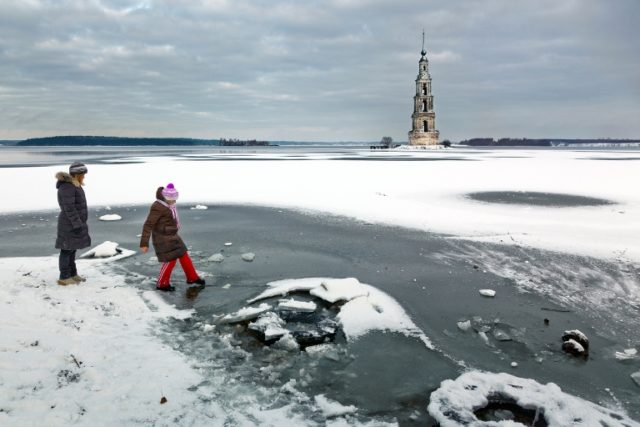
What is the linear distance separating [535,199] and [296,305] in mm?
13754

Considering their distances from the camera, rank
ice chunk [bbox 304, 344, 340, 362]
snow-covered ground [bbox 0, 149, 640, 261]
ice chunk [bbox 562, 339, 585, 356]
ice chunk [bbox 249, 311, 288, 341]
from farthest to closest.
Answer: snow-covered ground [bbox 0, 149, 640, 261] → ice chunk [bbox 249, 311, 288, 341] → ice chunk [bbox 562, 339, 585, 356] → ice chunk [bbox 304, 344, 340, 362]

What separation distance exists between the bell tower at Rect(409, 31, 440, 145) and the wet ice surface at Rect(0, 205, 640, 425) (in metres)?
93.9

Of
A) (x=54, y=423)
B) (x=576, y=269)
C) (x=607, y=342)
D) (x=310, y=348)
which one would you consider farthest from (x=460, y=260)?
(x=54, y=423)

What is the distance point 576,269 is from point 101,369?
7524 millimetres

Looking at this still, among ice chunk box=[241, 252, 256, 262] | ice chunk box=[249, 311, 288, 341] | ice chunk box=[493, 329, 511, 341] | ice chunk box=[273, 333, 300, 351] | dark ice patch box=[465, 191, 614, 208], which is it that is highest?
dark ice patch box=[465, 191, 614, 208]

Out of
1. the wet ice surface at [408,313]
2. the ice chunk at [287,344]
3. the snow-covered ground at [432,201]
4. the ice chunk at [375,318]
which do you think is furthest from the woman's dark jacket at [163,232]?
the snow-covered ground at [432,201]

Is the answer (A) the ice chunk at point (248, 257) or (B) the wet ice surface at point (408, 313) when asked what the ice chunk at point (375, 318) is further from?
(A) the ice chunk at point (248, 257)

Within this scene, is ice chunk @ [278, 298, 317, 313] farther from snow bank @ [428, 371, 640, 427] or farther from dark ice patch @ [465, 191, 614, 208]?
dark ice patch @ [465, 191, 614, 208]

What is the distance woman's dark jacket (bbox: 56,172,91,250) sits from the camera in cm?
630

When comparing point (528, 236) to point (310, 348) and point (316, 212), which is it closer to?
point (316, 212)

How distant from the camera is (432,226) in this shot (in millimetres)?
11562

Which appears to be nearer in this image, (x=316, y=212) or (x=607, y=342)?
(x=607, y=342)

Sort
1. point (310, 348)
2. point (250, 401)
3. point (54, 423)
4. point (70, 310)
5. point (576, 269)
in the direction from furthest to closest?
1. point (576, 269)
2. point (70, 310)
3. point (310, 348)
4. point (250, 401)
5. point (54, 423)

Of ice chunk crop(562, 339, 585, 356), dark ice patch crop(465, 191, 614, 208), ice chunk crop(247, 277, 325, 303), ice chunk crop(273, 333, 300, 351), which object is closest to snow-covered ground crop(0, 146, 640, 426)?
ice chunk crop(247, 277, 325, 303)
